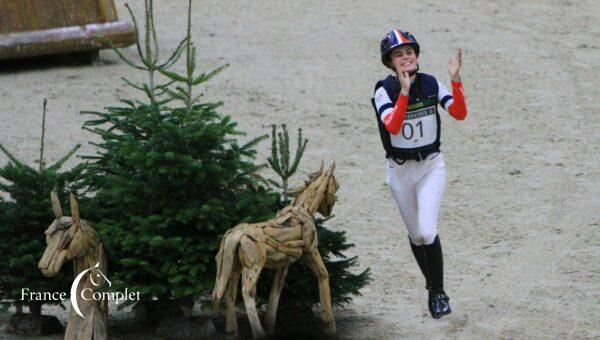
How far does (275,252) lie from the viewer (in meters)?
7.65

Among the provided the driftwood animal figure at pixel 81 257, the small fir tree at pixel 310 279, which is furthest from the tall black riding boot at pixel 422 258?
the driftwood animal figure at pixel 81 257

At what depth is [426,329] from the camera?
8305 millimetres

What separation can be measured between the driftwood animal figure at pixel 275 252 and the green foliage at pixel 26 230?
1215mm

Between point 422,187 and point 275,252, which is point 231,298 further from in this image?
point 422,187

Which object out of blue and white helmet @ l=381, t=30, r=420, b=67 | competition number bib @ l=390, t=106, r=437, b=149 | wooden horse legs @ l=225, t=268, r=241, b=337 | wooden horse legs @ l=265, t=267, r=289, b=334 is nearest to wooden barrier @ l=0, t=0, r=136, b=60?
blue and white helmet @ l=381, t=30, r=420, b=67

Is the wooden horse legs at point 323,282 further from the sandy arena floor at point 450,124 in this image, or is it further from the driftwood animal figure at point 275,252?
the sandy arena floor at point 450,124

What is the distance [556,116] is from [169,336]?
277 inches

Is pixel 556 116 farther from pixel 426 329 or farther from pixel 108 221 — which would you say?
pixel 108 221

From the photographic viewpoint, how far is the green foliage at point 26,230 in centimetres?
811

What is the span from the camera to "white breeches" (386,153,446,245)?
326 inches

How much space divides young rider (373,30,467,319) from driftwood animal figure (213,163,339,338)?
0.46m

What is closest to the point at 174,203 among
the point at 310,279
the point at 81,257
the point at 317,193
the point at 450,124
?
the point at 81,257

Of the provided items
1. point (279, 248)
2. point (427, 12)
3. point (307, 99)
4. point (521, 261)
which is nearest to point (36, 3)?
point (307, 99)

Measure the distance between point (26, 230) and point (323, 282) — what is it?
191 centimetres
